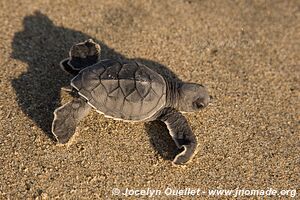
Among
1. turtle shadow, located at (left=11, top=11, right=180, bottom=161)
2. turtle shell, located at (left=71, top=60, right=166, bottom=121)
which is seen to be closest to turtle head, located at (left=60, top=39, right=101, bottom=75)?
turtle shadow, located at (left=11, top=11, right=180, bottom=161)

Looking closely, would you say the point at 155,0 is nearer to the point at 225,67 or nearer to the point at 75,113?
the point at 225,67

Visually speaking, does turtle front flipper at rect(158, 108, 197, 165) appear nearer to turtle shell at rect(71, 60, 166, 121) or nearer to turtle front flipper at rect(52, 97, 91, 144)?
turtle shell at rect(71, 60, 166, 121)

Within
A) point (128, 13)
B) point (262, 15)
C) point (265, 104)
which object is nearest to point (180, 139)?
point (265, 104)

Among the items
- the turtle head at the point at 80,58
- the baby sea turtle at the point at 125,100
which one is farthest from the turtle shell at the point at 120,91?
the turtle head at the point at 80,58

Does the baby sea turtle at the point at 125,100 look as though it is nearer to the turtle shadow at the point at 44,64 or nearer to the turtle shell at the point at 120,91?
the turtle shell at the point at 120,91

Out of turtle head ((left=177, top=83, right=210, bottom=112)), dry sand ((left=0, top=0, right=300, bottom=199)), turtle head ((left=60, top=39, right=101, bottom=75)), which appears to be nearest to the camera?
dry sand ((left=0, top=0, right=300, bottom=199))

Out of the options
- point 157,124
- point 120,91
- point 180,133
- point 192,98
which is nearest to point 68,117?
point 120,91

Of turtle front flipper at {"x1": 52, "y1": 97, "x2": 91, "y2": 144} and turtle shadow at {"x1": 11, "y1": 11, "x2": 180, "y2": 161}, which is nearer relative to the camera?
turtle front flipper at {"x1": 52, "y1": 97, "x2": 91, "y2": 144}
